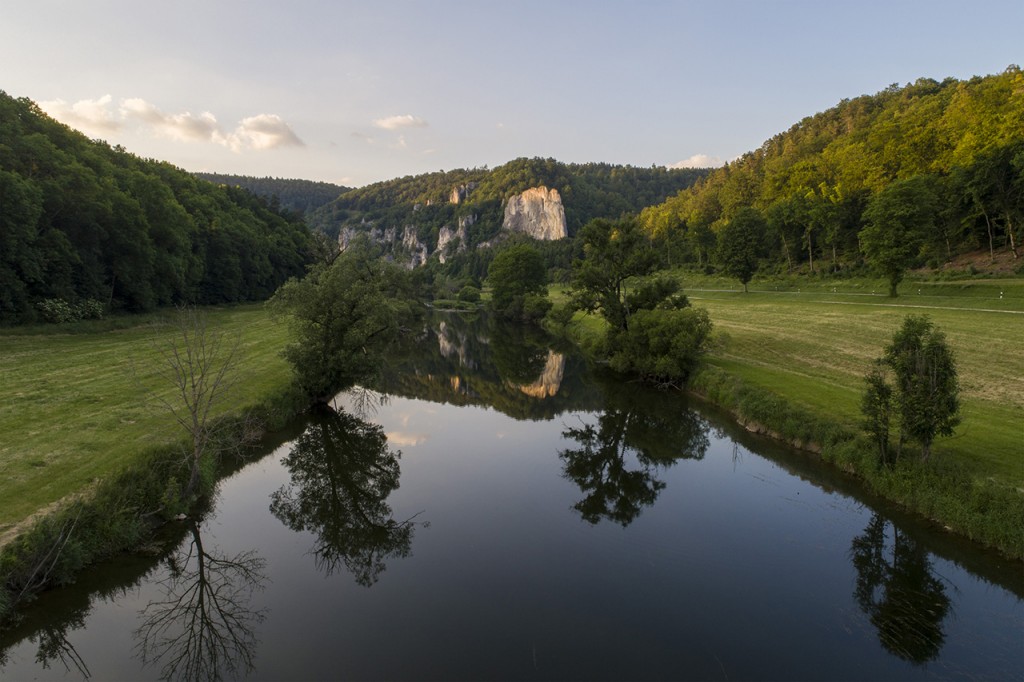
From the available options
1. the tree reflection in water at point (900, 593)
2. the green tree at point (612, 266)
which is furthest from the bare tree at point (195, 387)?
the green tree at point (612, 266)

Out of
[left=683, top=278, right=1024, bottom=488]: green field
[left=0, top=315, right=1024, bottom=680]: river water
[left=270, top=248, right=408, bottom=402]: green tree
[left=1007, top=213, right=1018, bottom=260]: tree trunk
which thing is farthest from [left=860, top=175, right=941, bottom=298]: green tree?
[left=270, top=248, right=408, bottom=402]: green tree

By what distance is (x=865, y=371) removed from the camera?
24.7m

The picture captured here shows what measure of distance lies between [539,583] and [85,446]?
45.9 ft

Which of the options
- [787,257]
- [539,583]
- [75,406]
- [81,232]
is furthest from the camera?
[787,257]

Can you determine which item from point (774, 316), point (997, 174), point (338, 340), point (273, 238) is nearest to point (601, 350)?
point (774, 316)

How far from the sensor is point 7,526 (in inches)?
438

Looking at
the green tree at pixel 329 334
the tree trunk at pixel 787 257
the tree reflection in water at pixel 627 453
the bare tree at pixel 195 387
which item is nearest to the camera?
the bare tree at pixel 195 387

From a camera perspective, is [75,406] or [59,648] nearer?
[59,648]

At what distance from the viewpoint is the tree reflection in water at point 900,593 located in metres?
9.91

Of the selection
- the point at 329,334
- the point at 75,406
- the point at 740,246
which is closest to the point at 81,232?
Result: the point at 75,406

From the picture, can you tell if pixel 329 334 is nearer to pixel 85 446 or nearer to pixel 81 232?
pixel 85 446

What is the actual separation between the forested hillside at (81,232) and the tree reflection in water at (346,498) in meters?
23.1

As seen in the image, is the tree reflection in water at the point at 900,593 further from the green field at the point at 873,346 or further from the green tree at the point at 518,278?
the green tree at the point at 518,278

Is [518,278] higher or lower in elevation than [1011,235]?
lower
